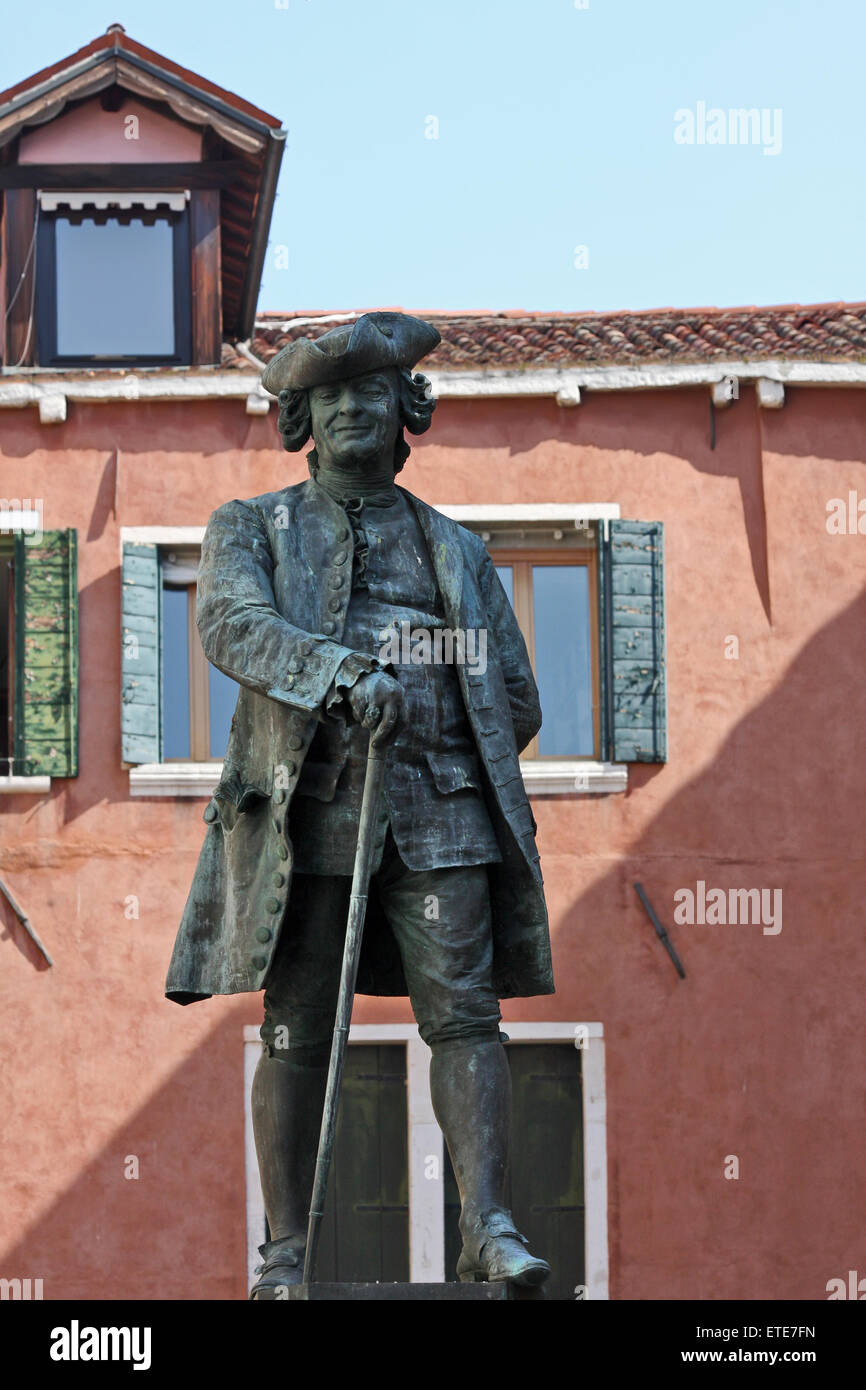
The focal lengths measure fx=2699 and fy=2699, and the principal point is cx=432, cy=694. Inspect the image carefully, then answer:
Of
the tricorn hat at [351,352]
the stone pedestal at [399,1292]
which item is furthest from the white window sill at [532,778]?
the stone pedestal at [399,1292]

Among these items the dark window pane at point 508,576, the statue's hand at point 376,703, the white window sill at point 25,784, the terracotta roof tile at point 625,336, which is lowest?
the statue's hand at point 376,703

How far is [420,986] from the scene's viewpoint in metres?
6.77

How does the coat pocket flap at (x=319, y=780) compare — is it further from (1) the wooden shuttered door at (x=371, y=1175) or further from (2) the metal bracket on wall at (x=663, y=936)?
(2) the metal bracket on wall at (x=663, y=936)

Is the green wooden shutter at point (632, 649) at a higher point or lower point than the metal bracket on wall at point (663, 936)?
higher

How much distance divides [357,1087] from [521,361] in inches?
210

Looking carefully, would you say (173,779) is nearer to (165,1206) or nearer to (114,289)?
(165,1206)

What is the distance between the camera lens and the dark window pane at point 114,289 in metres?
19.3

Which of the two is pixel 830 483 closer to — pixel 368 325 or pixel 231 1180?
pixel 231 1180

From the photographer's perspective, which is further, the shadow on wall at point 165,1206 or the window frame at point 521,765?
the window frame at point 521,765

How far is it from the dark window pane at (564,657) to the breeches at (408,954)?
1186 centimetres

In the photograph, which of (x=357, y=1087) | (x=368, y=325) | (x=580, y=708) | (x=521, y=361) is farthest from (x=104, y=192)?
(x=368, y=325)

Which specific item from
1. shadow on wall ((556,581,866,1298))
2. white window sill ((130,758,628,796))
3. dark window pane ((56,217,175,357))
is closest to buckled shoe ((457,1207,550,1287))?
shadow on wall ((556,581,866,1298))

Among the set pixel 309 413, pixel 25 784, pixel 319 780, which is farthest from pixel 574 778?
pixel 319 780

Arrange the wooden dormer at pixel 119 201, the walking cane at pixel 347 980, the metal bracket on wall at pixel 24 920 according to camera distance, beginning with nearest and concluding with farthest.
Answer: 1. the walking cane at pixel 347 980
2. the metal bracket on wall at pixel 24 920
3. the wooden dormer at pixel 119 201
